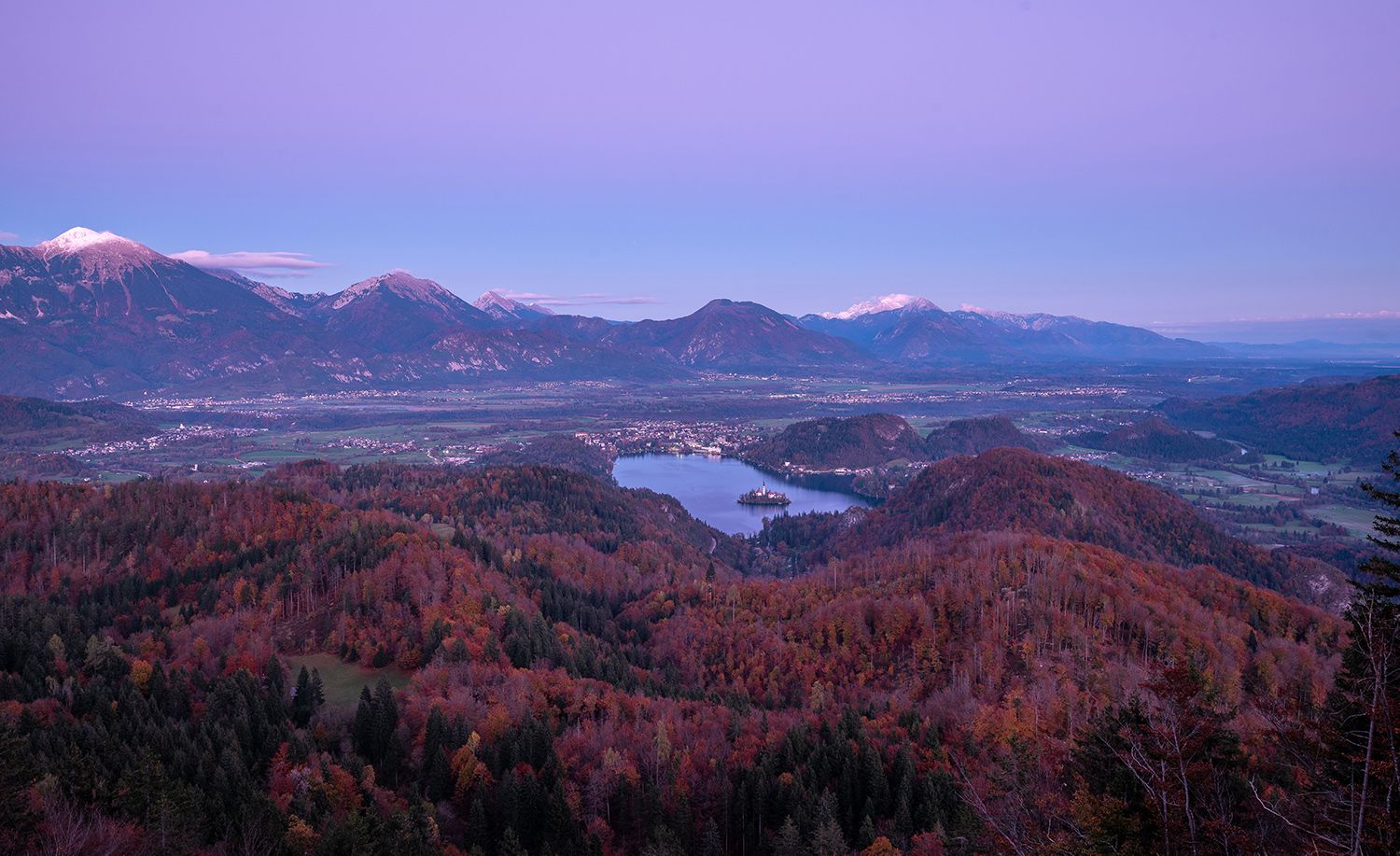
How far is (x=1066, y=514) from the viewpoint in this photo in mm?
122062

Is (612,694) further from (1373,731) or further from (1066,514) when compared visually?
(1066,514)

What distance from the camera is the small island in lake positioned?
578 feet

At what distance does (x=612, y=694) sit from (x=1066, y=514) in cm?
9372

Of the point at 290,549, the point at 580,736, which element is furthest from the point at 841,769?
the point at 290,549

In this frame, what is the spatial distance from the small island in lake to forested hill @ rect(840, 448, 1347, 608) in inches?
1357

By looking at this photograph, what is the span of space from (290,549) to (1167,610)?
76.6m

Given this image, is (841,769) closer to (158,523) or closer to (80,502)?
(158,523)

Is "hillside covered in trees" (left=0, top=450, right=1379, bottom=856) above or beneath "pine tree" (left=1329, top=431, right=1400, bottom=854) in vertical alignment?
beneath

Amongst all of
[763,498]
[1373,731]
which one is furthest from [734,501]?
[1373,731]

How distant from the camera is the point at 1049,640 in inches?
2276

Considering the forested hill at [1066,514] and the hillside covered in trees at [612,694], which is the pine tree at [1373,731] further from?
the forested hill at [1066,514]

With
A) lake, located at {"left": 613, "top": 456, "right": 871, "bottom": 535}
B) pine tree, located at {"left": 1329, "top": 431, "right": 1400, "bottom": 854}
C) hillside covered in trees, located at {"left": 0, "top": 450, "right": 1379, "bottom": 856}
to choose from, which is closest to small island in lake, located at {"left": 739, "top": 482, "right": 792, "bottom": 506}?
lake, located at {"left": 613, "top": 456, "right": 871, "bottom": 535}

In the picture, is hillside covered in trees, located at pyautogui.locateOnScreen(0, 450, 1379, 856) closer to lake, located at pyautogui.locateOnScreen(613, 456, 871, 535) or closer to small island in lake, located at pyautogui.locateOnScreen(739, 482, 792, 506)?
lake, located at pyautogui.locateOnScreen(613, 456, 871, 535)

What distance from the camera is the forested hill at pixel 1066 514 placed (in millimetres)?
111000
